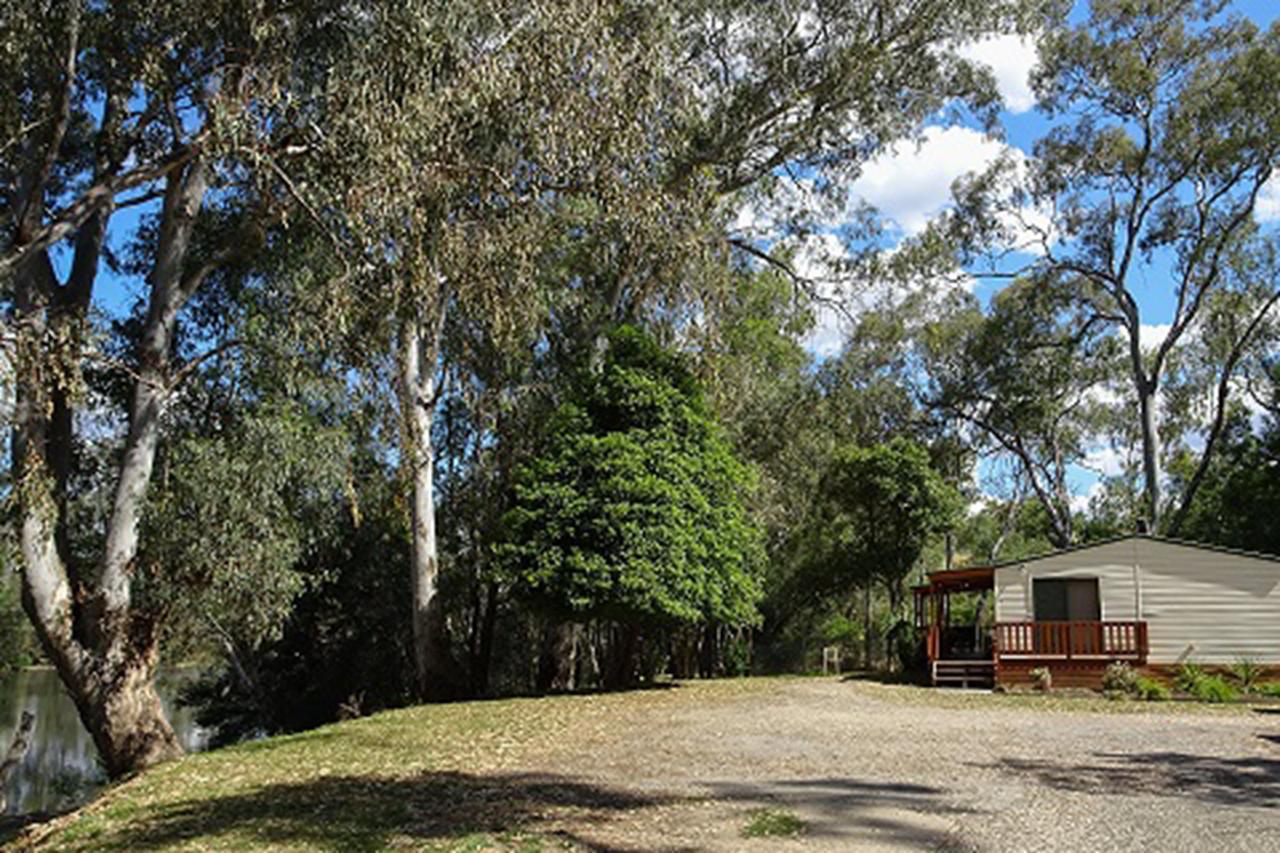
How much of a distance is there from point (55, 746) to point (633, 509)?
2518 centimetres

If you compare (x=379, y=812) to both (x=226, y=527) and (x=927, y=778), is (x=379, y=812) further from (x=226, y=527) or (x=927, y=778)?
(x=226, y=527)

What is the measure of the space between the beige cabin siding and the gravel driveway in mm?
4798

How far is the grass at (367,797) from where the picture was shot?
266 inches

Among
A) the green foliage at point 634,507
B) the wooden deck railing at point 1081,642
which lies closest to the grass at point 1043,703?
the wooden deck railing at point 1081,642

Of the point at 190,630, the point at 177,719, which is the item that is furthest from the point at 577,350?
the point at 177,719

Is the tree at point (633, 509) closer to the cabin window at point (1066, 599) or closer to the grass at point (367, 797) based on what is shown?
the grass at point (367, 797)

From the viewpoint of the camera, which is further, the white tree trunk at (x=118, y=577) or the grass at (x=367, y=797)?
the white tree trunk at (x=118, y=577)

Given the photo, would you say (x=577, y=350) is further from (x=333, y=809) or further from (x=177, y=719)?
(x=177, y=719)

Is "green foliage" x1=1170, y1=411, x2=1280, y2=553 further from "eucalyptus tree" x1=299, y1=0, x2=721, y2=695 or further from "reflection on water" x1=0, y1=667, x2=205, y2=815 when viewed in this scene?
"reflection on water" x1=0, y1=667, x2=205, y2=815

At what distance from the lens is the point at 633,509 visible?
54.8 feet

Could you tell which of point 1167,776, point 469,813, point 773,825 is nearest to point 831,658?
point 1167,776

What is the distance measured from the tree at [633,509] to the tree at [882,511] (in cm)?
701

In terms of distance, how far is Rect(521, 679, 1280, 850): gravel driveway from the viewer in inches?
252

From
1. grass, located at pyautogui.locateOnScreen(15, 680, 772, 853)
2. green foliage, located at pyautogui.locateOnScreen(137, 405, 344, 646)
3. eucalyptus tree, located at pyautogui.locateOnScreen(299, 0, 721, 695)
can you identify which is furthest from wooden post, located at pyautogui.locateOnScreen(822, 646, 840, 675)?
eucalyptus tree, located at pyautogui.locateOnScreen(299, 0, 721, 695)
